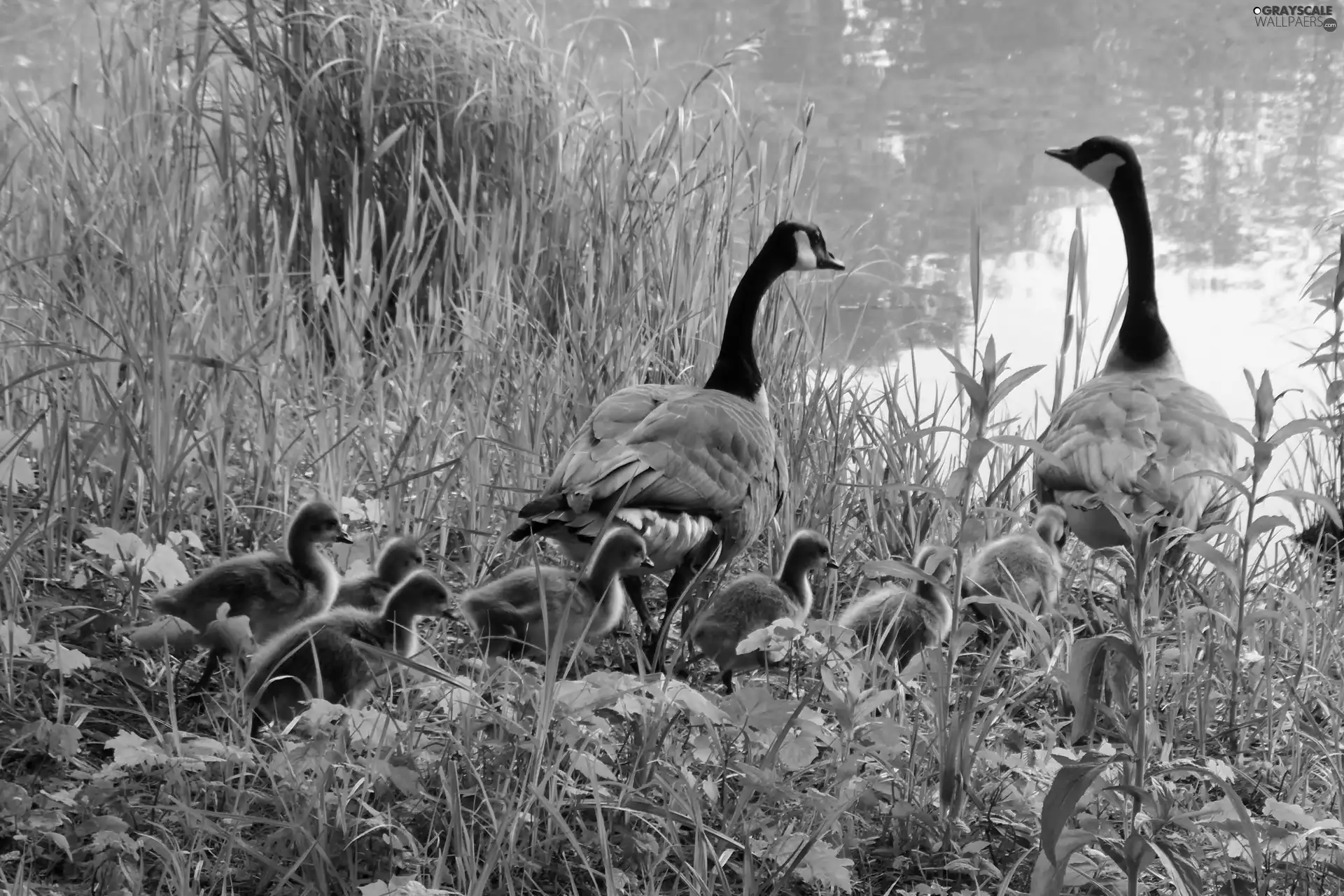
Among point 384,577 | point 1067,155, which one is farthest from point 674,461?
point 1067,155

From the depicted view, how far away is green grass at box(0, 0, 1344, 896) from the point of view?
2596mm

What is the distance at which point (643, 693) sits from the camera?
9.57 ft

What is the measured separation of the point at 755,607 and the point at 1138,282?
289 cm

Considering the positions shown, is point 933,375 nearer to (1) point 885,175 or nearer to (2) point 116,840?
(1) point 885,175

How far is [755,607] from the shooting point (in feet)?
12.4

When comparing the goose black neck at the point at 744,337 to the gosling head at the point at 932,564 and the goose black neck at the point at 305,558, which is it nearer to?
the gosling head at the point at 932,564

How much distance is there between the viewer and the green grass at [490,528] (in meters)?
2.60

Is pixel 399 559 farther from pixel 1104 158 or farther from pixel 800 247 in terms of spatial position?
pixel 1104 158

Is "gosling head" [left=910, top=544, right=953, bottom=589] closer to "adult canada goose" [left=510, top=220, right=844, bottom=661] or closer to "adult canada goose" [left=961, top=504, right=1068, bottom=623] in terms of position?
"adult canada goose" [left=961, top=504, right=1068, bottom=623]

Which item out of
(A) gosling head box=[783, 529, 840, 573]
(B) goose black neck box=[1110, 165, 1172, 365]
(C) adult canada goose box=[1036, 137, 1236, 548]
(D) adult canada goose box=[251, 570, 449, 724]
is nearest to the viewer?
(D) adult canada goose box=[251, 570, 449, 724]

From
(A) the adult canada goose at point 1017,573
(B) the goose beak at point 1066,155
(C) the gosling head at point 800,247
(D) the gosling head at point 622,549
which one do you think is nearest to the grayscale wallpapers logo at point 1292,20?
(B) the goose beak at point 1066,155

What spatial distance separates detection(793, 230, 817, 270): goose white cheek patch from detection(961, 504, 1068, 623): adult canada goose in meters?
1.36

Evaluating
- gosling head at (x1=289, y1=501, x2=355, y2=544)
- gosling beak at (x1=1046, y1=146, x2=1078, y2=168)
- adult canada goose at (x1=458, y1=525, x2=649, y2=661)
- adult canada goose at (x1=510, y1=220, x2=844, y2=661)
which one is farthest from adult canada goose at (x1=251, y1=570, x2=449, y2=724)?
gosling beak at (x1=1046, y1=146, x2=1078, y2=168)

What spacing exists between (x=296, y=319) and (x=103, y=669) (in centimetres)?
226
